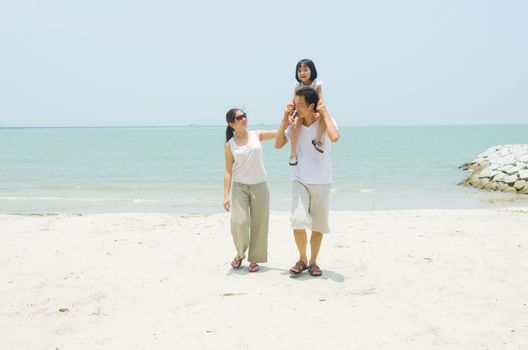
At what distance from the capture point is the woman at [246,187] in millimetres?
5543

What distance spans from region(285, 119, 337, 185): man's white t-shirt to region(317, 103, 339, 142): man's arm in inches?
6.8

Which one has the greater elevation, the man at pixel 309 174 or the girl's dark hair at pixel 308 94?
the girl's dark hair at pixel 308 94

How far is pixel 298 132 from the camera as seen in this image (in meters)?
5.23

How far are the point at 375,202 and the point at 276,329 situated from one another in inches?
453

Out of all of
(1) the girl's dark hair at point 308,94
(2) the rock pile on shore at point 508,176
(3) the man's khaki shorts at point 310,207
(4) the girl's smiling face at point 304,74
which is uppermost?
(4) the girl's smiling face at point 304,74

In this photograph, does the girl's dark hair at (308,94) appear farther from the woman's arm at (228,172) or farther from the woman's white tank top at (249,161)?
the woman's arm at (228,172)

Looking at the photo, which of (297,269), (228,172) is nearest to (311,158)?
(228,172)

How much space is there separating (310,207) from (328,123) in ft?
3.00

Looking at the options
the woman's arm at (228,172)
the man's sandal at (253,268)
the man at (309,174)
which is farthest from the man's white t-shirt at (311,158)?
the man's sandal at (253,268)

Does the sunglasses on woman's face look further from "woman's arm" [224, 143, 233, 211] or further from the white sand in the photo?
the white sand

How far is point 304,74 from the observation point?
5.04 m

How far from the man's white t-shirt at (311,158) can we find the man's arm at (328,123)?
0.17 meters

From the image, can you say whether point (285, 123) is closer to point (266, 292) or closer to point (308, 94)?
point (308, 94)

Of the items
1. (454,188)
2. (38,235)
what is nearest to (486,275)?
(38,235)
